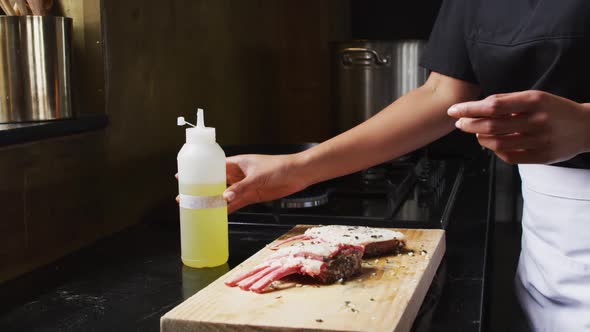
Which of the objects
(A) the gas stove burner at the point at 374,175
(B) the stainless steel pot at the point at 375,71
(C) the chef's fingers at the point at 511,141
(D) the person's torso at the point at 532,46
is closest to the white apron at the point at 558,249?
(D) the person's torso at the point at 532,46

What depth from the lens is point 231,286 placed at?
1.07 meters

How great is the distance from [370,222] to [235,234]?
0.96 feet

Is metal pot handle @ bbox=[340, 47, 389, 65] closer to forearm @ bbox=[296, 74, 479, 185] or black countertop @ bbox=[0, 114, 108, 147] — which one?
forearm @ bbox=[296, 74, 479, 185]

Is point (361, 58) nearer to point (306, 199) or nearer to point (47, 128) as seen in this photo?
point (306, 199)

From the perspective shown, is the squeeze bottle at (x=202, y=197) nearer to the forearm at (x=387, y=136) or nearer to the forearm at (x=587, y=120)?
the forearm at (x=387, y=136)

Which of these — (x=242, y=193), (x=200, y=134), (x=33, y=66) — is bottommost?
(x=242, y=193)

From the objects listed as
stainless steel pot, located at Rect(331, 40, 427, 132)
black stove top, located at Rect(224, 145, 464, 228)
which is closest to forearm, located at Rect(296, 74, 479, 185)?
black stove top, located at Rect(224, 145, 464, 228)

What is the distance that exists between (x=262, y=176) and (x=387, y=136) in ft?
0.91

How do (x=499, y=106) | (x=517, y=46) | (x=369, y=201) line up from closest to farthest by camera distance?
(x=499, y=106), (x=517, y=46), (x=369, y=201)

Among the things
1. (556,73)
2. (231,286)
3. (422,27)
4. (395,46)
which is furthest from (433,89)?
(422,27)

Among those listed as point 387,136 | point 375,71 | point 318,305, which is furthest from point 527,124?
point 375,71

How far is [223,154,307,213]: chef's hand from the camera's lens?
1402mm

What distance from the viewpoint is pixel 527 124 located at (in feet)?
3.21

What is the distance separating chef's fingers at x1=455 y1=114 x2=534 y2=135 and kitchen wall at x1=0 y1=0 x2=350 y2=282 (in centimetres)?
80
